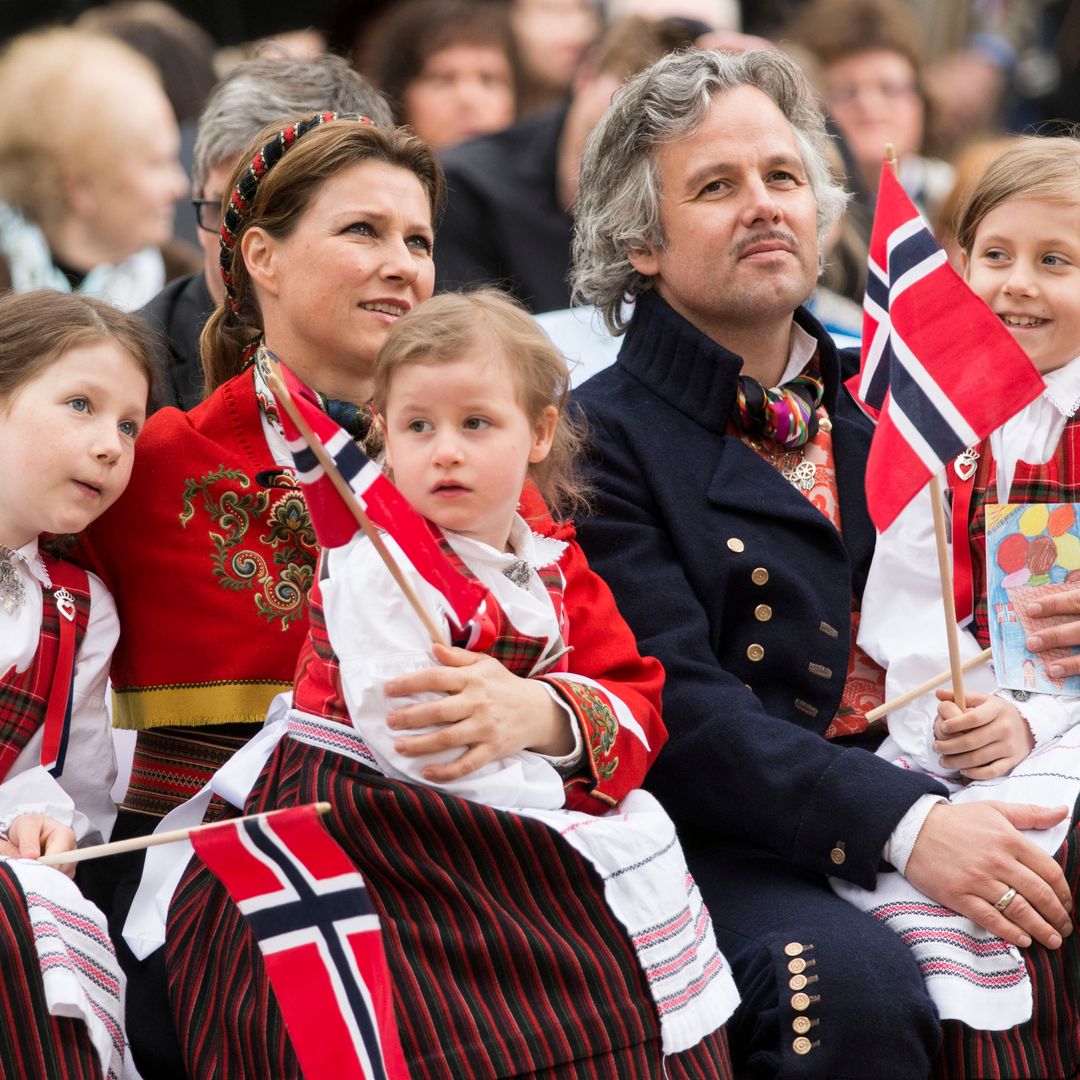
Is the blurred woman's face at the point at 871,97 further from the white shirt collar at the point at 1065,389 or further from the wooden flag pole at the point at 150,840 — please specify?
the wooden flag pole at the point at 150,840

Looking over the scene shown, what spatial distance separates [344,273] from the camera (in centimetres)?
330

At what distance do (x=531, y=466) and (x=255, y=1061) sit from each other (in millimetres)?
1062

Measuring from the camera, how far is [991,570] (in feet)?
11.1

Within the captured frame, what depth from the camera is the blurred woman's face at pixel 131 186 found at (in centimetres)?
623

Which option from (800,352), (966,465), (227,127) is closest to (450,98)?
(227,127)

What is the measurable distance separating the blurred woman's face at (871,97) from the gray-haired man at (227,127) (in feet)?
11.0

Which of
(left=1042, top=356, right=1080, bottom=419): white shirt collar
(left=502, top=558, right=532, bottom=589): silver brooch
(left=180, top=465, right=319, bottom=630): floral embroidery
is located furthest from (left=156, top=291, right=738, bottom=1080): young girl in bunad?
(left=1042, top=356, right=1080, bottom=419): white shirt collar

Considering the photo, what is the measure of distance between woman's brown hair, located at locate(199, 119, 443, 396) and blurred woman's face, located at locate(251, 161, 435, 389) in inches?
0.9

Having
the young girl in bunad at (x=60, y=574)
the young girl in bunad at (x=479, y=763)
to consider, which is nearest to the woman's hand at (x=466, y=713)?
the young girl in bunad at (x=479, y=763)

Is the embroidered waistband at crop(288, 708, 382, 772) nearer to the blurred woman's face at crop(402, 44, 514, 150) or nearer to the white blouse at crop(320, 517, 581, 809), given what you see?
the white blouse at crop(320, 517, 581, 809)

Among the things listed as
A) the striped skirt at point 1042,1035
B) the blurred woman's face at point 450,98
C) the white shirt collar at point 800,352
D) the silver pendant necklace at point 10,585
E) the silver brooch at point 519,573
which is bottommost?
the striped skirt at point 1042,1035

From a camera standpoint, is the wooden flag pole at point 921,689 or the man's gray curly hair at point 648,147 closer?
the wooden flag pole at point 921,689

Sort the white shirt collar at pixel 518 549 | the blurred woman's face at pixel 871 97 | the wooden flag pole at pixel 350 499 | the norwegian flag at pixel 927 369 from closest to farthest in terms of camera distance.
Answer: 1. the wooden flag pole at pixel 350 499
2. the white shirt collar at pixel 518 549
3. the norwegian flag at pixel 927 369
4. the blurred woman's face at pixel 871 97

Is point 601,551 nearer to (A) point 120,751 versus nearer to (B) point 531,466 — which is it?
(B) point 531,466
